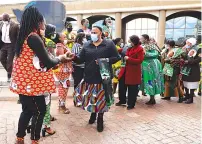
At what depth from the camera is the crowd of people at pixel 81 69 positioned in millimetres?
2816

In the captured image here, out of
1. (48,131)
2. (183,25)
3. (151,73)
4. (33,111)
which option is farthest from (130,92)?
(183,25)

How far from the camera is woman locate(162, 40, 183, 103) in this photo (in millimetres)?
6145

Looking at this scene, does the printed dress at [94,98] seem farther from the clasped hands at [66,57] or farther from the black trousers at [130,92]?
the black trousers at [130,92]

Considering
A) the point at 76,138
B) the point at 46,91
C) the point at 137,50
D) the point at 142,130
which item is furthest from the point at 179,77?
the point at 46,91

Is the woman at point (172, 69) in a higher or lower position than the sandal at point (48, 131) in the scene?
higher

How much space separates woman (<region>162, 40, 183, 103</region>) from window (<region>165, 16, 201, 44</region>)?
17.6m

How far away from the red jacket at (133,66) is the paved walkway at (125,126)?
0.70 m

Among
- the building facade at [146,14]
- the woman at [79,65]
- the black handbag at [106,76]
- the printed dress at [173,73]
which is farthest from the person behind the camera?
the building facade at [146,14]

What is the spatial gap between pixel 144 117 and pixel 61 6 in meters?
11.0

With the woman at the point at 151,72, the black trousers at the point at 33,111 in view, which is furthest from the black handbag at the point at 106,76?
the woman at the point at 151,72

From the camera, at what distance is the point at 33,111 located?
3.01 metres

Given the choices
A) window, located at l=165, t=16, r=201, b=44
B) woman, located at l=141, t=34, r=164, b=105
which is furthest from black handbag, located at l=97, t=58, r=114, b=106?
window, located at l=165, t=16, r=201, b=44

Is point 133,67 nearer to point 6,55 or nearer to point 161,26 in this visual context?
point 6,55

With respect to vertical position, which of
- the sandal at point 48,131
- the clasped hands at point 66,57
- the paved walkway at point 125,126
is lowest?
the paved walkway at point 125,126
